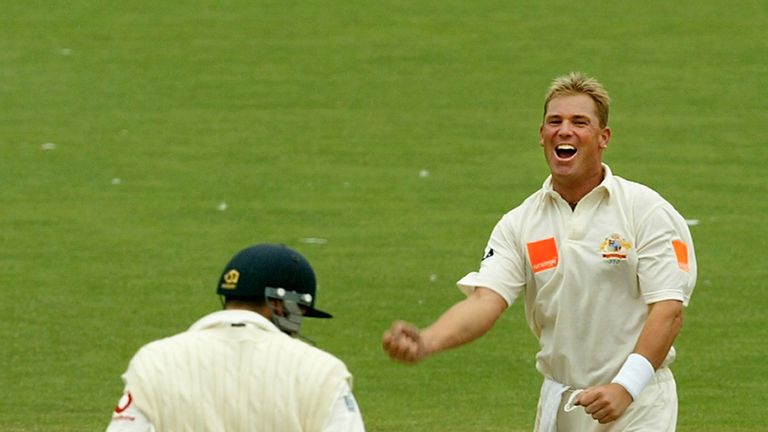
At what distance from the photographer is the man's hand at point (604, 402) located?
247 inches

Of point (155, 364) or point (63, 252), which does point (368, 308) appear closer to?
point (63, 252)

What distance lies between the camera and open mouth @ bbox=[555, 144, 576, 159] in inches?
271

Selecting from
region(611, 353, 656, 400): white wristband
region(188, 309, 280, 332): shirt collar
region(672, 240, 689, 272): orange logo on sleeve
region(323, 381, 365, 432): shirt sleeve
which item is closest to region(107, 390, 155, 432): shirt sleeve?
region(188, 309, 280, 332): shirt collar

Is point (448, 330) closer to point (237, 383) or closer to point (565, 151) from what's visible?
point (565, 151)

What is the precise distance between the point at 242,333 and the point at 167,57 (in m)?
17.3

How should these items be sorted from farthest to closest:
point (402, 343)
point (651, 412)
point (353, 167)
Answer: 1. point (353, 167)
2. point (651, 412)
3. point (402, 343)

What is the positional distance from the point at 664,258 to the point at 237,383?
7.88 feet

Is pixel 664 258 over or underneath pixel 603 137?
underneath

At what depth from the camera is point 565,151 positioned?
6.90 metres

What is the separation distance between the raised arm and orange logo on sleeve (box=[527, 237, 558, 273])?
0.65 feet

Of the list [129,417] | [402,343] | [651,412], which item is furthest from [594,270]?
[129,417]

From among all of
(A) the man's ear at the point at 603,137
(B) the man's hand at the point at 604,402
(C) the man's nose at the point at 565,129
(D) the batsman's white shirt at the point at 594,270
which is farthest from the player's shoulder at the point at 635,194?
(B) the man's hand at the point at 604,402

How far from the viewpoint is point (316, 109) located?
20.3 metres

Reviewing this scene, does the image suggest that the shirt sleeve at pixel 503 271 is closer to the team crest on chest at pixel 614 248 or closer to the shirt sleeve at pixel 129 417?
the team crest on chest at pixel 614 248
